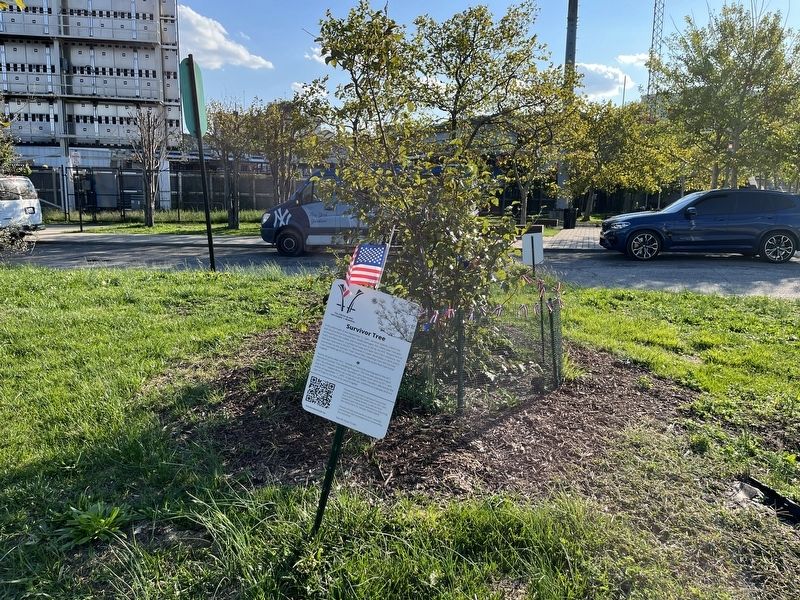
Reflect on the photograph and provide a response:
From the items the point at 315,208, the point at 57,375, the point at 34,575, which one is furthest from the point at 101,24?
the point at 34,575

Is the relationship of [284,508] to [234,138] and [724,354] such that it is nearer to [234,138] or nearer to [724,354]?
[724,354]

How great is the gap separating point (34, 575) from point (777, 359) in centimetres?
576

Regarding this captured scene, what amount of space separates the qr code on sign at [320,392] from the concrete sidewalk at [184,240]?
1489 centimetres

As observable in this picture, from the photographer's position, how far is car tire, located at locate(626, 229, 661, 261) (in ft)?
44.7

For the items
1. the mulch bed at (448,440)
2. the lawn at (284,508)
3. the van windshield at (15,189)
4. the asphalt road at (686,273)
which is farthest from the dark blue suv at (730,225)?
the van windshield at (15,189)

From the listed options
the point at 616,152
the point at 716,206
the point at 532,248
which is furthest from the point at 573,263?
the point at 616,152

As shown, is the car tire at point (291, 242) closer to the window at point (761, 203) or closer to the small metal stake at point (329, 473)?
the window at point (761, 203)

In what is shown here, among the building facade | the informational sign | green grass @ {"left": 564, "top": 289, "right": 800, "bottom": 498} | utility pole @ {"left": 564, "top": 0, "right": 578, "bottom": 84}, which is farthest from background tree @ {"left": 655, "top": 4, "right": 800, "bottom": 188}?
the building facade

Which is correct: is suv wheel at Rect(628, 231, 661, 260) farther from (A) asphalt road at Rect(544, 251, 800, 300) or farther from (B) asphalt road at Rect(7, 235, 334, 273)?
(B) asphalt road at Rect(7, 235, 334, 273)

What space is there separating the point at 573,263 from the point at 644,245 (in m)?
1.81

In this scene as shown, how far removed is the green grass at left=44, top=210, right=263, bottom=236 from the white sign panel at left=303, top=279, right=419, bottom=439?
61.5 ft

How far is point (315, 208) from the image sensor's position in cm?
1434

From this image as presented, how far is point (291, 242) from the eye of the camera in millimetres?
14531

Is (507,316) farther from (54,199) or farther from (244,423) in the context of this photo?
(54,199)
